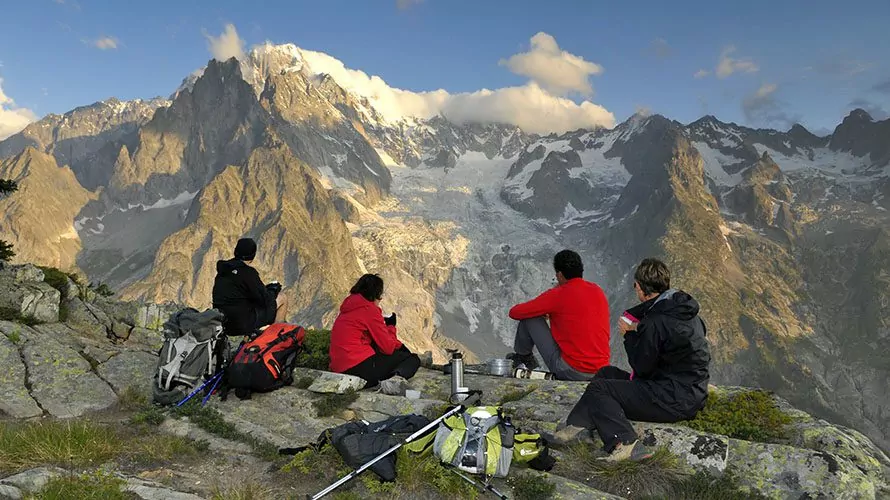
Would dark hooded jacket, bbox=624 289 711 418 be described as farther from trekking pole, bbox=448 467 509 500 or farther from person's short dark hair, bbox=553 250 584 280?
person's short dark hair, bbox=553 250 584 280

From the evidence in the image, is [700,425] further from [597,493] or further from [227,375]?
[227,375]

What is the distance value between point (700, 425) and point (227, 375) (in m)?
9.21

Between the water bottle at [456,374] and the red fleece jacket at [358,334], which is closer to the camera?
the water bottle at [456,374]

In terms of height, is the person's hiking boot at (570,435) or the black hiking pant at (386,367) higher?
the black hiking pant at (386,367)

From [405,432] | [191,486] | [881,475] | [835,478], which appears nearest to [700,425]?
[835,478]

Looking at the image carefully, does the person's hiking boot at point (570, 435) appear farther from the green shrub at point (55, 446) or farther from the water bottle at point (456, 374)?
the green shrub at point (55, 446)

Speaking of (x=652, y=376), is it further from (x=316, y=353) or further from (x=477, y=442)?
(x=316, y=353)

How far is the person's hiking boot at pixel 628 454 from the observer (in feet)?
24.0

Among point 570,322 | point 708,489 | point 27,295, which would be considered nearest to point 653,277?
point 708,489

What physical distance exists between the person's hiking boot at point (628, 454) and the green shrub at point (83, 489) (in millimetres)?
6268

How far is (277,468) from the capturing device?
7309 millimetres

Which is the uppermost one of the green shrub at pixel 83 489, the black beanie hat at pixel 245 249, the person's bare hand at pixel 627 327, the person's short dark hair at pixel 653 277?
the black beanie hat at pixel 245 249

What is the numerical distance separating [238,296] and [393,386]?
4.67 meters

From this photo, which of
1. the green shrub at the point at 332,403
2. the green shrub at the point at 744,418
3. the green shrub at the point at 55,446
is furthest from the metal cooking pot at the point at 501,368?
the green shrub at the point at 55,446
